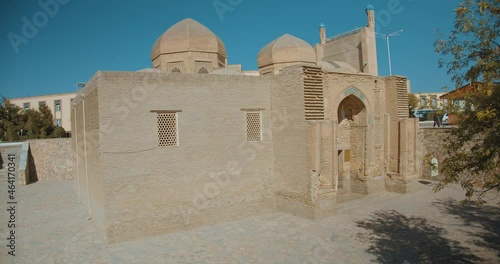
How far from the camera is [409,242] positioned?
8875mm

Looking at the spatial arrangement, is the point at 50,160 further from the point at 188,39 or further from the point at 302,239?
the point at 302,239

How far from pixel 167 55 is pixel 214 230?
8.05 metres

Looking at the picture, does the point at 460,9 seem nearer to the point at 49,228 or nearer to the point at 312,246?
the point at 312,246

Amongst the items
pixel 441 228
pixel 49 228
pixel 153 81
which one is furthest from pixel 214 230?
pixel 441 228

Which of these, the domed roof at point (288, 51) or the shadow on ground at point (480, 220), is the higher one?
the domed roof at point (288, 51)

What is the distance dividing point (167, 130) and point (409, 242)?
7.21 metres

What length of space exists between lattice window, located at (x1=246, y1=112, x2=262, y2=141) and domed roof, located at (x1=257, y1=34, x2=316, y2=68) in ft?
14.3

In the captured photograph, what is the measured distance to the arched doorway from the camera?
46.1 ft

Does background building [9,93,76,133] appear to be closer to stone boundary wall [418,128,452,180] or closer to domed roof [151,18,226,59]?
domed roof [151,18,226,59]

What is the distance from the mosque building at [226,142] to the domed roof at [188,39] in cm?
5

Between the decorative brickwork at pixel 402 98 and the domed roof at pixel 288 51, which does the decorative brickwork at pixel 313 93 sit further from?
the decorative brickwork at pixel 402 98

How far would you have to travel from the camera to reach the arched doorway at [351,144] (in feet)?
46.1

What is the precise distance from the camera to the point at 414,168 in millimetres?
14203

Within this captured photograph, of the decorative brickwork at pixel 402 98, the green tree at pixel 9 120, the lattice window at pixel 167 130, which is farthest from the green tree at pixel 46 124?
the decorative brickwork at pixel 402 98
